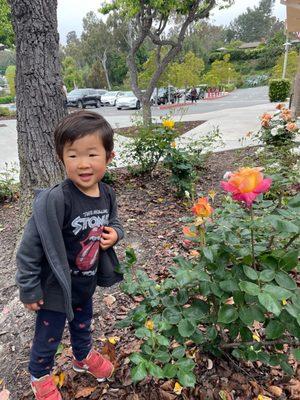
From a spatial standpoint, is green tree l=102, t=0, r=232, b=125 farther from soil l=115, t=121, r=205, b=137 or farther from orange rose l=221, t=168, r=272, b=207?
orange rose l=221, t=168, r=272, b=207

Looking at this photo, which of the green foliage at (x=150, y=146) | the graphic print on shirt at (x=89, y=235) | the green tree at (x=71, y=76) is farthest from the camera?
the green tree at (x=71, y=76)

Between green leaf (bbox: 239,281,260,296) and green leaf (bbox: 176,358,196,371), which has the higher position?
green leaf (bbox: 239,281,260,296)

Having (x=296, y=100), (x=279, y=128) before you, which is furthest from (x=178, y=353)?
(x=296, y=100)

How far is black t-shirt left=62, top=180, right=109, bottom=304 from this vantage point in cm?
139

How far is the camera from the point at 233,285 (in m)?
1.10

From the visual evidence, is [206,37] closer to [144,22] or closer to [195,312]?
[144,22]

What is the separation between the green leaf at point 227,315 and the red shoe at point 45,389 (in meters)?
0.93

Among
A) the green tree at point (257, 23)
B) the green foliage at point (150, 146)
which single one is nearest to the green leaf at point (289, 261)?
Answer: the green foliage at point (150, 146)

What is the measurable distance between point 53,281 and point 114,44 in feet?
151

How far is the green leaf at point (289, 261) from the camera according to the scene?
41.7 inches

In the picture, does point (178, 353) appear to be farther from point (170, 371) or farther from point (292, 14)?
point (292, 14)

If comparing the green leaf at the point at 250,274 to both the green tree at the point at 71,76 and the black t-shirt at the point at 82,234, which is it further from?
the green tree at the point at 71,76

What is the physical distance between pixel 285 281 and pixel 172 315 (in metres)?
0.42

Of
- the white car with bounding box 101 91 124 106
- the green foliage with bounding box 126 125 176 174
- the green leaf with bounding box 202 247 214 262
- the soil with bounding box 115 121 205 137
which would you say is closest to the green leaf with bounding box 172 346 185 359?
the green leaf with bounding box 202 247 214 262
